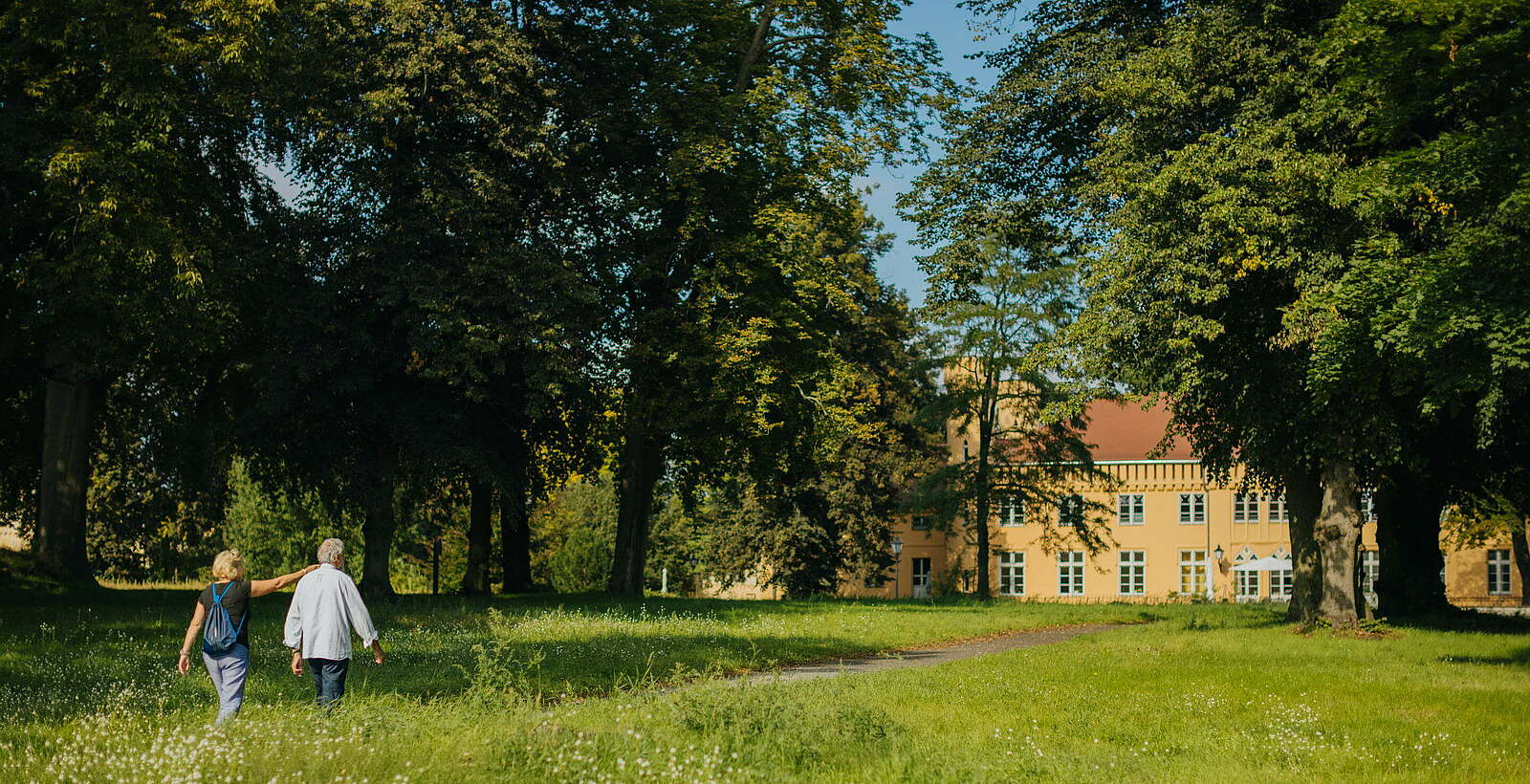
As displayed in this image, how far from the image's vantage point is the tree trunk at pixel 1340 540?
73.3ft

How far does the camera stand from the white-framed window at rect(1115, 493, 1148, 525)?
69.8 meters

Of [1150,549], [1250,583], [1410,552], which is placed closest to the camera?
[1410,552]

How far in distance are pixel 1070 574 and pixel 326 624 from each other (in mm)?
64106

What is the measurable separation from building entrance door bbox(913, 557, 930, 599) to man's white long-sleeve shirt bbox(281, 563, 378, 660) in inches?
2524

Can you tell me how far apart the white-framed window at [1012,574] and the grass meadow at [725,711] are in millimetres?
51722

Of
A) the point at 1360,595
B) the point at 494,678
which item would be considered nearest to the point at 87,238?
the point at 494,678

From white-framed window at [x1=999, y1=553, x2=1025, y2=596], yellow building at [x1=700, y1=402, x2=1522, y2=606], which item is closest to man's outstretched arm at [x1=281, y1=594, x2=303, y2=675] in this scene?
yellow building at [x1=700, y1=402, x2=1522, y2=606]

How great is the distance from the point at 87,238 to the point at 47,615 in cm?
582

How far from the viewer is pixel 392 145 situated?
953 inches

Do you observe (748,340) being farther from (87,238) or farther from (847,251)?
(847,251)

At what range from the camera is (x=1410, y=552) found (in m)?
27.7

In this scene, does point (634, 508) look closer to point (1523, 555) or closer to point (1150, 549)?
point (1523, 555)

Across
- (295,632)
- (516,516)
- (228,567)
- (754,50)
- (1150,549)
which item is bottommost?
(1150,549)

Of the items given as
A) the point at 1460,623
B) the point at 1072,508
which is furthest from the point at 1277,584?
the point at 1460,623
